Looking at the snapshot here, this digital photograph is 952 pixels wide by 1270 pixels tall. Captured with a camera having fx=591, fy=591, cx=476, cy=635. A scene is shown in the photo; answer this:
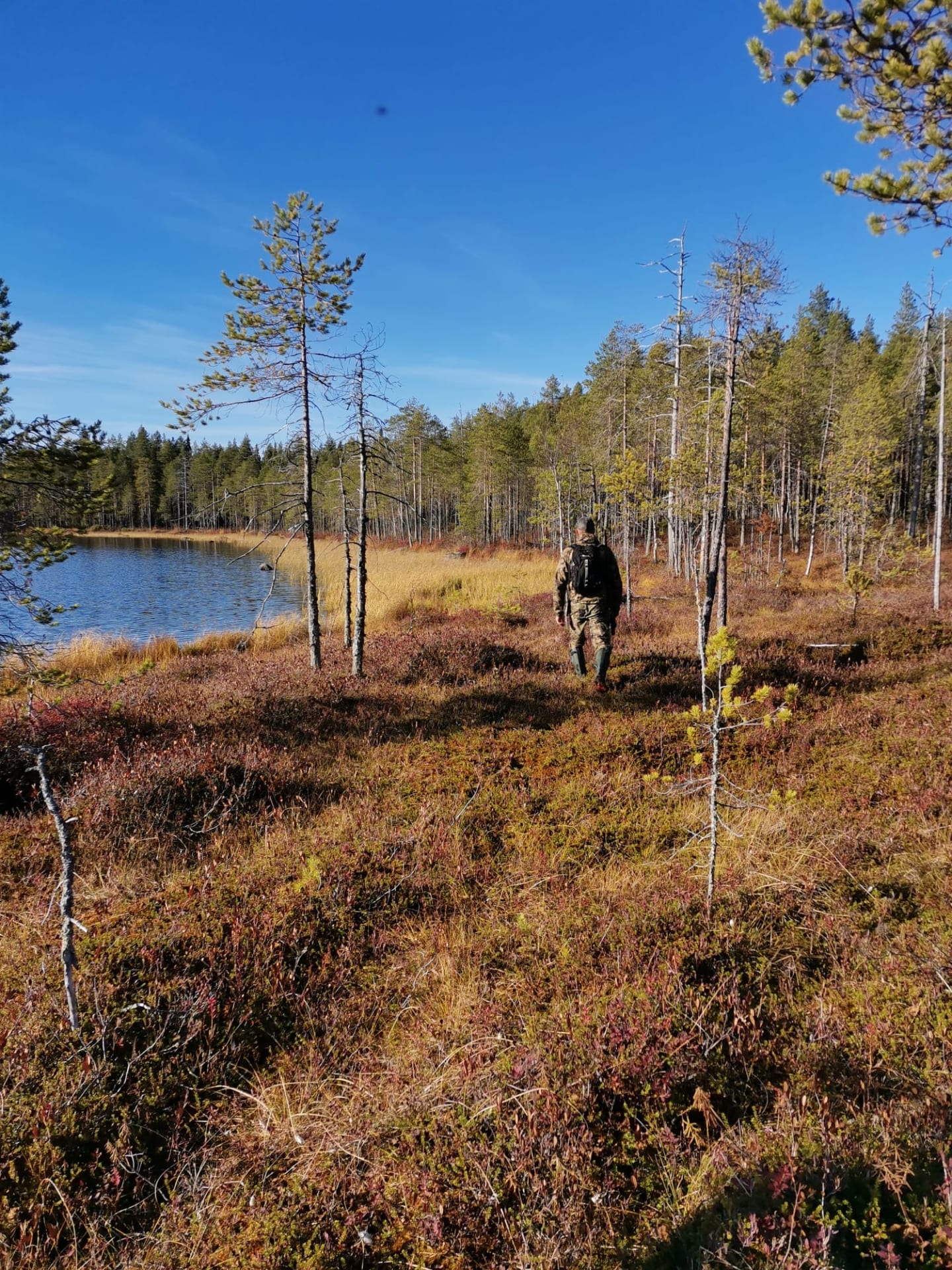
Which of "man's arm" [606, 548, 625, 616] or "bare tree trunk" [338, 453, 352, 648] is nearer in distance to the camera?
"man's arm" [606, 548, 625, 616]

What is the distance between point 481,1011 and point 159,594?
29.6 meters

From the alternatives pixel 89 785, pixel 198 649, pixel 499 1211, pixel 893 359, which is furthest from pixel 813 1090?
pixel 893 359

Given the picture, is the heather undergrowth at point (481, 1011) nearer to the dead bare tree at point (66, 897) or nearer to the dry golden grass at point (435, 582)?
the dead bare tree at point (66, 897)

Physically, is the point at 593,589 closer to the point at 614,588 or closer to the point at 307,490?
the point at 614,588

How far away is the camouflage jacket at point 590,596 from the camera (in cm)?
934

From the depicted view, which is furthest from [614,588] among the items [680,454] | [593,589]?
[680,454]

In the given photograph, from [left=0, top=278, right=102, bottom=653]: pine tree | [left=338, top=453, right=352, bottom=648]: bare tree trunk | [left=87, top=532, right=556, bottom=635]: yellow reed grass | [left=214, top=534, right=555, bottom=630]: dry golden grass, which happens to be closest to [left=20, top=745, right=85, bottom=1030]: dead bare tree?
[left=0, top=278, right=102, bottom=653]: pine tree

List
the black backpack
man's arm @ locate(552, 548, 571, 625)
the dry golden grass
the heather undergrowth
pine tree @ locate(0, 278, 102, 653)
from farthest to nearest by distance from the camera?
the dry golden grass, man's arm @ locate(552, 548, 571, 625), the black backpack, pine tree @ locate(0, 278, 102, 653), the heather undergrowth

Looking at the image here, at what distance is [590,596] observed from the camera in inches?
370

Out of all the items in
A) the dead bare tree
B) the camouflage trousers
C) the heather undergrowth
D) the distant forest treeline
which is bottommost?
the heather undergrowth

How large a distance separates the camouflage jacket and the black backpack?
36mm

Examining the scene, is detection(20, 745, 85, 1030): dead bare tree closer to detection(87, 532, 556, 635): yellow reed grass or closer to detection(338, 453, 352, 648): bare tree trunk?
detection(338, 453, 352, 648): bare tree trunk

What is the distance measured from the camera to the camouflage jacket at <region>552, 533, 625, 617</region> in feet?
30.6

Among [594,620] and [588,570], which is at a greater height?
[588,570]
